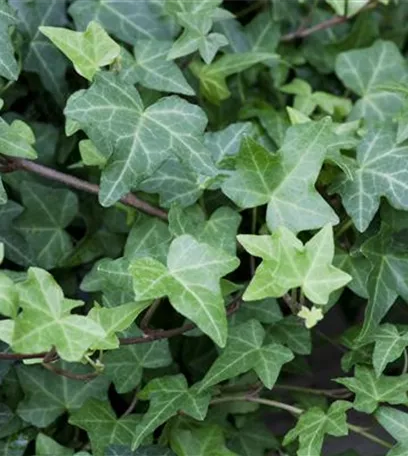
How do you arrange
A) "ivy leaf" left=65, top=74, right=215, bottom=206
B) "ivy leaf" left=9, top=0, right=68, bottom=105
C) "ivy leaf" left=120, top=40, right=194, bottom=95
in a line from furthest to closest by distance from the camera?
"ivy leaf" left=9, top=0, right=68, bottom=105 → "ivy leaf" left=120, top=40, right=194, bottom=95 → "ivy leaf" left=65, top=74, right=215, bottom=206

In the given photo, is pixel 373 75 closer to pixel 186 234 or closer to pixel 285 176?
pixel 285 176

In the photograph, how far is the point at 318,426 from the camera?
1000mm

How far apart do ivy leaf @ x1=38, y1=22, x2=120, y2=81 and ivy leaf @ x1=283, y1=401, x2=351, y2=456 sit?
463mm

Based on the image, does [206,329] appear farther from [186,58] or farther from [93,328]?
[186,58]

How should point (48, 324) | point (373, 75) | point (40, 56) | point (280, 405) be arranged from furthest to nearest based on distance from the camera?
point (373, 75) < point (40, 56) < point (280, 405) < point (48, 324)

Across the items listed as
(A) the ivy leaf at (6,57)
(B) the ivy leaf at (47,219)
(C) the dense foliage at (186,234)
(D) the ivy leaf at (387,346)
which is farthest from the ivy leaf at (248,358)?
(A) the ivy leaf at (6,57)

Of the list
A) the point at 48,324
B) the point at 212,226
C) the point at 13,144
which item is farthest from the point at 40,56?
the point at 48,324

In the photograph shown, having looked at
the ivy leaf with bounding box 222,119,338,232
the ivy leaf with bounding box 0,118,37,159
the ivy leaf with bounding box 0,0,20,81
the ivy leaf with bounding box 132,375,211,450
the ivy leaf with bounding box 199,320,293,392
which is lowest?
the ivy leaf with bounding box 132,375,211,450

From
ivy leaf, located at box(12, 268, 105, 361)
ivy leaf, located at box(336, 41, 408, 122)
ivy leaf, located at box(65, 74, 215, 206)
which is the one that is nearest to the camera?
ivy leaf, located at box(12, 268, 105, 361)

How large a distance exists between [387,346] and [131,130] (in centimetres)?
38

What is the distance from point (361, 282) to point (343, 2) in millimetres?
419

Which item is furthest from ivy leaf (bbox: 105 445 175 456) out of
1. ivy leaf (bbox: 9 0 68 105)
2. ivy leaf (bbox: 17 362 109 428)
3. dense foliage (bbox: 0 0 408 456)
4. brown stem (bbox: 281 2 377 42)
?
brown stem (bbox: 281 2 377 42)

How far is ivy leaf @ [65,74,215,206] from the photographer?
946 mm

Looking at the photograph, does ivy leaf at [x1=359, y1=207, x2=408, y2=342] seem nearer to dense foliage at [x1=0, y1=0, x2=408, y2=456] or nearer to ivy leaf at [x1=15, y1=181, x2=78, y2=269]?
dense foliage at [x1=0, y1=0, x2=408, y2=456]
